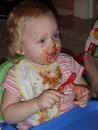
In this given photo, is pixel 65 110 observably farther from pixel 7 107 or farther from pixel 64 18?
pixel 64 18

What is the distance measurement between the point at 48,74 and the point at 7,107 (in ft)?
0.43

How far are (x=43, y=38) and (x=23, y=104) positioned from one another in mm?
152

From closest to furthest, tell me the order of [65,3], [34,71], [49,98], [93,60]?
[49,98]
[34,71]
[93,60]
[65,3]

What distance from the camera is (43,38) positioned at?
2.52ft

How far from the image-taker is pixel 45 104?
2.31 ft

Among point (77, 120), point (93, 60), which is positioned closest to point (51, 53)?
point (77, 120)

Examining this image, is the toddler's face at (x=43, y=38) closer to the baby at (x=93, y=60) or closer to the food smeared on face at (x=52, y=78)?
the food smeared on face at (x=52, y=78)

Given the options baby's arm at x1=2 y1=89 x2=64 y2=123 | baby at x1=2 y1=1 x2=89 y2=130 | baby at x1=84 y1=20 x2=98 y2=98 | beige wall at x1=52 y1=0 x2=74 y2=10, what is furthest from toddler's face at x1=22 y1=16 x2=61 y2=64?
beige wall at x1=52 y1=0 x2=74 y2=10

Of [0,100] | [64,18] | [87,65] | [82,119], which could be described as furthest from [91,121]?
[64,18]

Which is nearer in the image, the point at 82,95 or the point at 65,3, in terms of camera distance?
the point at 82,95

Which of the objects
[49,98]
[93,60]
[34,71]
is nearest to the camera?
[49,98]

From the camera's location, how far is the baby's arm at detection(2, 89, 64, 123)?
0.70m

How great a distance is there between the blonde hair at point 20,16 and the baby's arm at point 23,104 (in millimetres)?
126

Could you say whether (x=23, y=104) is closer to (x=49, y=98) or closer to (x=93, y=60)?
(x=49, y=98)
